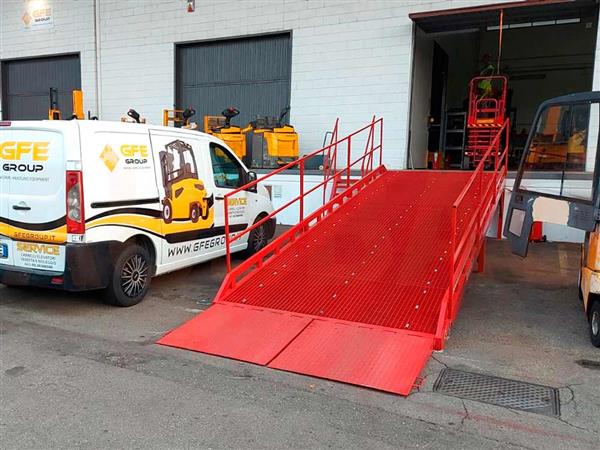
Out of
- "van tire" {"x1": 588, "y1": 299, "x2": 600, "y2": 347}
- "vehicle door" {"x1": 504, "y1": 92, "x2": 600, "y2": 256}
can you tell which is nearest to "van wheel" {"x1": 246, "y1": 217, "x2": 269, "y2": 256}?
"vehicle door" {"x1": 504, "y1": 92, "x2": 600, "y2": 256}

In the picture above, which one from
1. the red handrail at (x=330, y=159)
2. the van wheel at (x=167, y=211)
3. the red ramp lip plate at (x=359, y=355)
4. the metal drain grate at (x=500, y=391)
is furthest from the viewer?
the red handrail at (x=330, y=159)

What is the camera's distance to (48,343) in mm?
4676

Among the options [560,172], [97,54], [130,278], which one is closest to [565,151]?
[560,172]

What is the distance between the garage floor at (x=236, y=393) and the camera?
123 inches

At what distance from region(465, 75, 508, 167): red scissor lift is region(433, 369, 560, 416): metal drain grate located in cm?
737

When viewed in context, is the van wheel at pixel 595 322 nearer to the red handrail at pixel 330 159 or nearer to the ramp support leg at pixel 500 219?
the ramp support leg at pixel 500 219

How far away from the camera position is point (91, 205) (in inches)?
205

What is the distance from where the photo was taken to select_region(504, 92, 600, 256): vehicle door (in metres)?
4.84

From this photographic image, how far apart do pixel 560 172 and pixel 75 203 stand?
16.8 feet

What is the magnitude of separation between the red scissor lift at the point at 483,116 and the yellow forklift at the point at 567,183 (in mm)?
4810

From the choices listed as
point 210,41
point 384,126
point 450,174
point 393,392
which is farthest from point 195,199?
point 210,41

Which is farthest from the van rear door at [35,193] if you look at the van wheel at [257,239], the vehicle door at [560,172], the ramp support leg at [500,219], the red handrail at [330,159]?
the ramp support leg at [500,219]

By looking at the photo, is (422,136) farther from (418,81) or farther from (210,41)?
(210,41)

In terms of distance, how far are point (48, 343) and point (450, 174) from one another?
7204 millimetres
